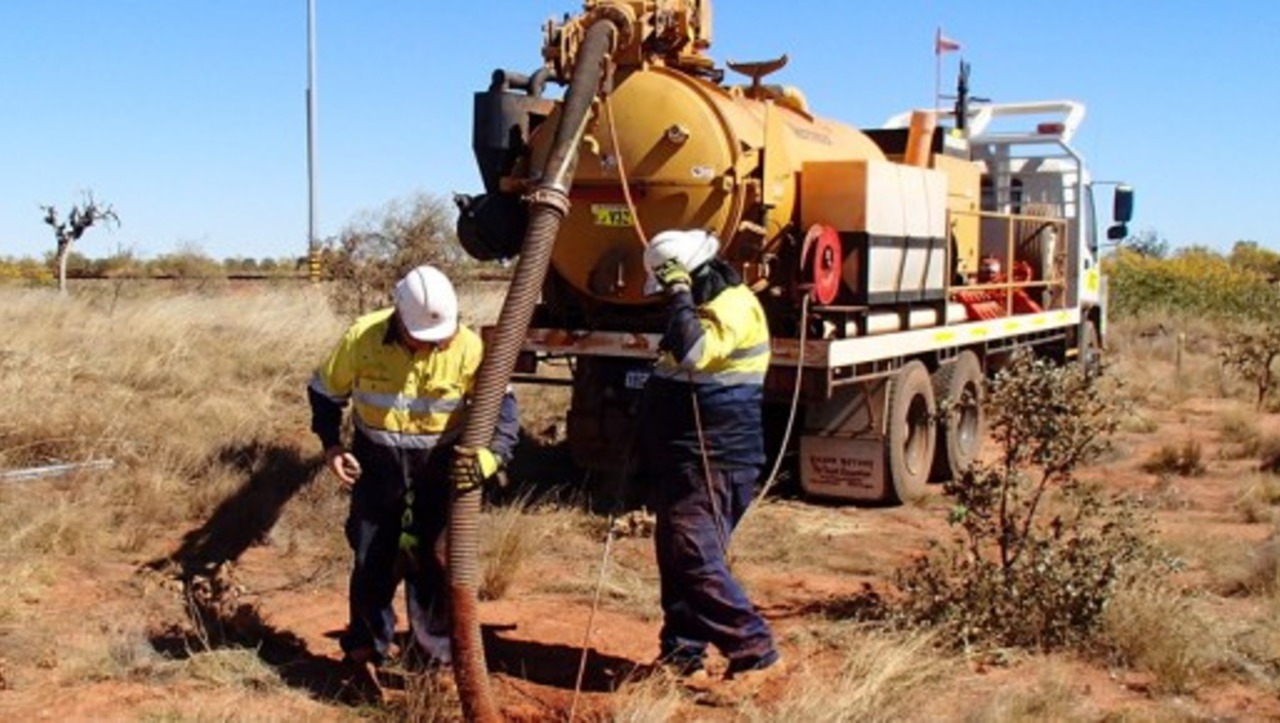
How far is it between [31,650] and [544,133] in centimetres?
459

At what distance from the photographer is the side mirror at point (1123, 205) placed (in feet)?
51.8

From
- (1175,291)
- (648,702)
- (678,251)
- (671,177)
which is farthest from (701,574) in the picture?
(1175,291)

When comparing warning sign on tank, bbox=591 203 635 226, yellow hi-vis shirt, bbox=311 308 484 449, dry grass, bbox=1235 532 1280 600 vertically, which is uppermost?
warning sign on tank, bbox=591 203 635 226

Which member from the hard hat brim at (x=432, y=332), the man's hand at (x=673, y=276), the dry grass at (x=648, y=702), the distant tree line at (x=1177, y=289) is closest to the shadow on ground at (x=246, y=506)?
the hard hat brim at (x=432, y=332)

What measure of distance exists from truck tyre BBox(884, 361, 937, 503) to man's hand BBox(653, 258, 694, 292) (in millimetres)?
4308

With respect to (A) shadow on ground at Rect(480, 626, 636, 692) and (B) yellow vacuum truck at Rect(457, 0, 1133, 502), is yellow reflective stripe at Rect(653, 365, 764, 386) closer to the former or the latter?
(A) shadow on ground at Rect(480, 626, 636, 692)

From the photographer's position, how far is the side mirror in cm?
1579

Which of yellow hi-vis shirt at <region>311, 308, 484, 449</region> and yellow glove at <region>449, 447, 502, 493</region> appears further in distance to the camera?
yellow hi-vis shirt at <region>311, 308, 484, 449</region>

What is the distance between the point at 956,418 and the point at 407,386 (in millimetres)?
6324

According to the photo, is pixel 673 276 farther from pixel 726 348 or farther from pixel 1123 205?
pixel 1123 205

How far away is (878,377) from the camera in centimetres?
1010

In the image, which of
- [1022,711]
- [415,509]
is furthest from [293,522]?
[1022,711]

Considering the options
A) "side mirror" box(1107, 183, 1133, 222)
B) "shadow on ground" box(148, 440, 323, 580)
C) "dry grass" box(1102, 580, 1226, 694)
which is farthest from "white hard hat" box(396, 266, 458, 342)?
"side mirror" box(1107, 183, 1133, 222)

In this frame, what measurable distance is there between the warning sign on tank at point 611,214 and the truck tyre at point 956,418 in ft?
10.6
